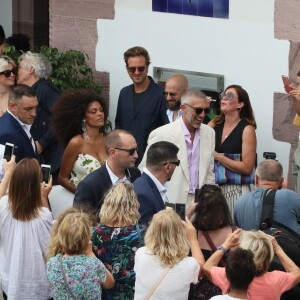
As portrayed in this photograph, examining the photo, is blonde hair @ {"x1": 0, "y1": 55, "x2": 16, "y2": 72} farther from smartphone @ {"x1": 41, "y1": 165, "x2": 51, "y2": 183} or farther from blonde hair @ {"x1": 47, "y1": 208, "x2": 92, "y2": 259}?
blonde hair @ {"x1": 47, "y1": 208, "x2": 92, "y2": 259}

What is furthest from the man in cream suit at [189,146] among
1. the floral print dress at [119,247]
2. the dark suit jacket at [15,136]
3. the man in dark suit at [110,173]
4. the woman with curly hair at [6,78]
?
the floral print dress at [119,247]

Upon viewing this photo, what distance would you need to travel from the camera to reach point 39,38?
1361 centimetres

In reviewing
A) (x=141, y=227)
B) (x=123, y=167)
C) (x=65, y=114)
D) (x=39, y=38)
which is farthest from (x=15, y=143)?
(x=39, y=38)

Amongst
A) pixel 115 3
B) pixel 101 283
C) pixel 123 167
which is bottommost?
pixel 101 283

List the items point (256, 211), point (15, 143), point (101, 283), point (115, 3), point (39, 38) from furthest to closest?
point (39, 38) < point (115, 3) < point (15, 143) < point (256, 211) < point (101, 283)

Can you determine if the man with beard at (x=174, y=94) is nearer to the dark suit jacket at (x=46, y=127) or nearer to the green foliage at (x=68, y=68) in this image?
the dark suit jacket at (x=46, y=127)

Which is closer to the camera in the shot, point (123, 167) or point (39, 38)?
point (123, 167)

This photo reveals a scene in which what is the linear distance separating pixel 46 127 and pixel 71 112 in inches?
43.5

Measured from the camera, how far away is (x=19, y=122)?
934 cm

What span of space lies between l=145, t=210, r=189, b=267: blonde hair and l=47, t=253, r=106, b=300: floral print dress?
38 cm

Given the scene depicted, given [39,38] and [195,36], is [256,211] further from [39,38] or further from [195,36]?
[39,38]

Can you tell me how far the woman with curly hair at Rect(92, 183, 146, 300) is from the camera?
729cm

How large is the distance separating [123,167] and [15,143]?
129cm

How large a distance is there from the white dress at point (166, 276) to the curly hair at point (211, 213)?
53cm
